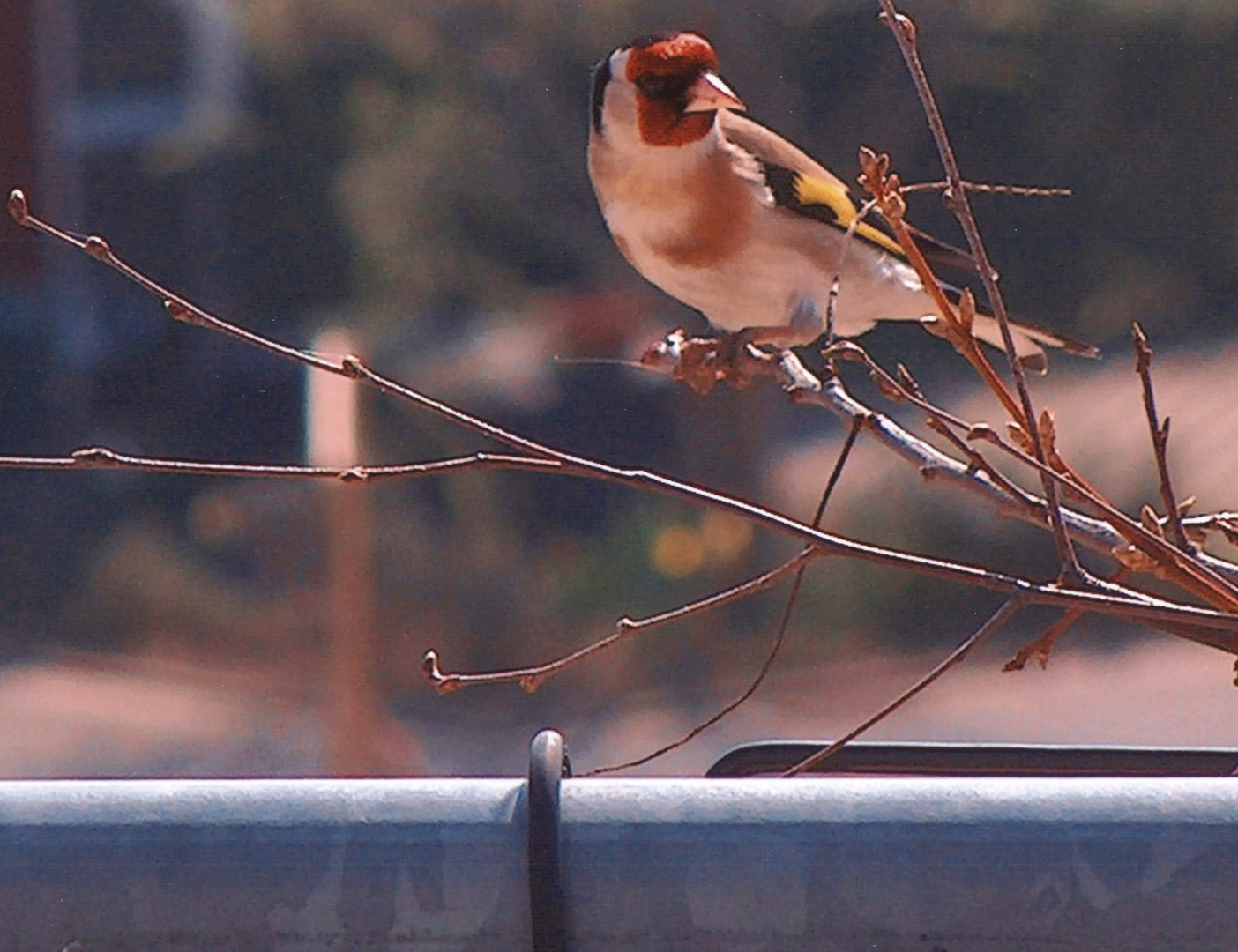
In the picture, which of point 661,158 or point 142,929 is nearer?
point 142,929

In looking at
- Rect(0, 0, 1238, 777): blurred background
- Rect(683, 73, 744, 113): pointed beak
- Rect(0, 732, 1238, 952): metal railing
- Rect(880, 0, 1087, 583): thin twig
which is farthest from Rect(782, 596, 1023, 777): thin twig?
Rect(0, 0, 1238, 777): blurred background

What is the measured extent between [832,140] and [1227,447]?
1.38 metres

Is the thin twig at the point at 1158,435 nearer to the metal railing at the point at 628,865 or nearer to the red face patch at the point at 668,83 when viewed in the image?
the metal railing at the point at 628,865

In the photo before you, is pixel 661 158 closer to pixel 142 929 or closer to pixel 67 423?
pixel 142 929

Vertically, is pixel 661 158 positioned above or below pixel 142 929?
above

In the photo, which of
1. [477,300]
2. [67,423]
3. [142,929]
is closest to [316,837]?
[142,929]

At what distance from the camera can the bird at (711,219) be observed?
1.77 meters

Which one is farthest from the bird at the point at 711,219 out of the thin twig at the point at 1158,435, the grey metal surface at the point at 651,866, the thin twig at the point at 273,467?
the grey metal surface at the point at 651,866

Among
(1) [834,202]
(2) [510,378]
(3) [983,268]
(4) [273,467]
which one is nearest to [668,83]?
(1) [834,202]

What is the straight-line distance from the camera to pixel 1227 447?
5.61 metres

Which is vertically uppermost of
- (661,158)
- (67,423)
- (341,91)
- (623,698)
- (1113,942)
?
(341,91)

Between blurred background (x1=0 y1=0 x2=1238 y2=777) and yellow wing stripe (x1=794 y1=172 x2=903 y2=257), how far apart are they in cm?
281

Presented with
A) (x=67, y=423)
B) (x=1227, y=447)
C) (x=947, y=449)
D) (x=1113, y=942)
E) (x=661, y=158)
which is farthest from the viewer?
(x=67, y=423)

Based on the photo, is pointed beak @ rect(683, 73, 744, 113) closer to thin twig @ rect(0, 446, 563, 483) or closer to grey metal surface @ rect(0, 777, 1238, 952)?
thin twig @ rect(0, 446, 563, 483)
